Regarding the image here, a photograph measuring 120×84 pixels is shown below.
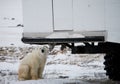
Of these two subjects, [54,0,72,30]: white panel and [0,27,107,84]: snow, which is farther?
[0,27,107,84]: snow

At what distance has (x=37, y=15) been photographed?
4828 mm

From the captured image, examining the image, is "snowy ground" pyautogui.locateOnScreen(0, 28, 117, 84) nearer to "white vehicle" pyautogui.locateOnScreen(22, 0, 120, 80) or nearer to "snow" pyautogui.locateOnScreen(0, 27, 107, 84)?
"snow" pyautogui.locateOnScreen(0, 27, 107, 84)

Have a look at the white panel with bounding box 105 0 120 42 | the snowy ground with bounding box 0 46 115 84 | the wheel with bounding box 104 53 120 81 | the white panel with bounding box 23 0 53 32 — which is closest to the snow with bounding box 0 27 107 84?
the snowy ground with bounding box 0 46 115 84

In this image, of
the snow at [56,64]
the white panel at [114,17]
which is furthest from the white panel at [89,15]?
the snow at [56,64]

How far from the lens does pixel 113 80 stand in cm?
700

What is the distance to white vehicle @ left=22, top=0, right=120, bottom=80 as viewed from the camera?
466cm

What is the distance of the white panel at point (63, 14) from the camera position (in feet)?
15.4

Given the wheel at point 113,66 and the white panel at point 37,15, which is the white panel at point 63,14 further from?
the wheel at point 113,66

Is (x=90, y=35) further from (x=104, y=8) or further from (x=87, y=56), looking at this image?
(x=87, y=56)

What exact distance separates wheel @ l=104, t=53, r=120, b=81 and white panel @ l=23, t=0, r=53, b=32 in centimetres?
207

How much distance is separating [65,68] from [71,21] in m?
5.04

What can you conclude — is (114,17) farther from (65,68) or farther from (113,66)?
(65,68)

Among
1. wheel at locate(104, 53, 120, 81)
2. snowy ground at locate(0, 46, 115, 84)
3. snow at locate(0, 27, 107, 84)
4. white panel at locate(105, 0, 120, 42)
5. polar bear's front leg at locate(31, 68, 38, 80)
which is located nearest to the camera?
white panel at locate(105, 0, 120, 42)

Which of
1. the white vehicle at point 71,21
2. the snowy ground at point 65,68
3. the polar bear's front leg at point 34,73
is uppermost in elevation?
the white vehicle at point 71,21
